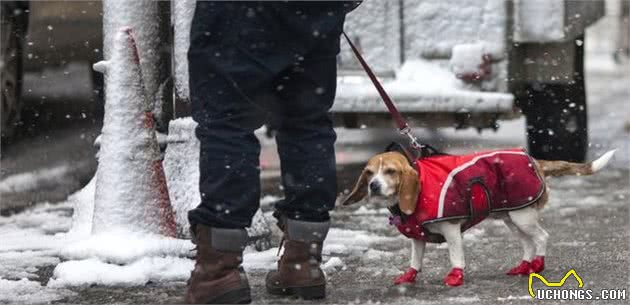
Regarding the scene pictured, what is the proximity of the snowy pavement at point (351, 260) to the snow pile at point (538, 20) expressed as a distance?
0.88 m

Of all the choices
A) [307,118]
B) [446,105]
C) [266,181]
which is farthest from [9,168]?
[307,118]

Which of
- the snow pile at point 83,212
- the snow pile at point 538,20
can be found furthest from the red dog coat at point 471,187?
the snow pile at point 538,20

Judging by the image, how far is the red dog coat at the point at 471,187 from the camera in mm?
4559

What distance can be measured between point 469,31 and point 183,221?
251 centimetres

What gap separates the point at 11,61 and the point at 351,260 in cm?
327

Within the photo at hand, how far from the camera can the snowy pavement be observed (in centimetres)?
459

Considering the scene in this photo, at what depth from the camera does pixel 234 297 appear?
13.8 feet

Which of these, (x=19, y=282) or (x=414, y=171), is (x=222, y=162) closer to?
Answer: (x=414, y=171)

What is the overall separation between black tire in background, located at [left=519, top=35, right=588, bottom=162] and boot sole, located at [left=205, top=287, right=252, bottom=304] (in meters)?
4.18

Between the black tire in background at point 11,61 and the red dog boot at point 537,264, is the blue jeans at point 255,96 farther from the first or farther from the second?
the black tire in background at point 11,61

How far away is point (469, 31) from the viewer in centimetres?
728

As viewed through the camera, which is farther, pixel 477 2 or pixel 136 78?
pixel 477 2

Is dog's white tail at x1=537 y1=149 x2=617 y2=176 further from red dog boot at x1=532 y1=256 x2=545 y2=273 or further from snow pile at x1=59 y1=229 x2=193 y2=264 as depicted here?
snow pile at x1=59 y1=229 x2=193 y2=264

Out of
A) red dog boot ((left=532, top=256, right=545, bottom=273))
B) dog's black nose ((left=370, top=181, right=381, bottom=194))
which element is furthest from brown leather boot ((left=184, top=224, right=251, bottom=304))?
red dog boot ((left=532, top=256, right=545, bottom=273))
